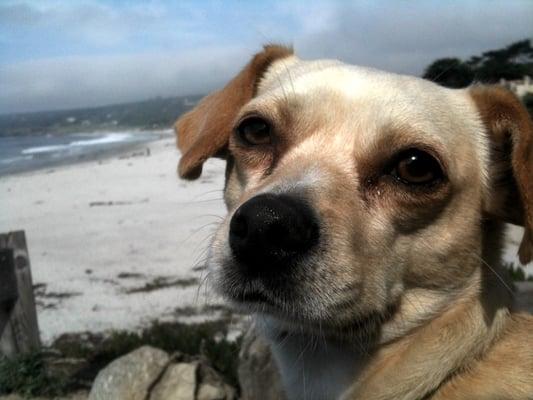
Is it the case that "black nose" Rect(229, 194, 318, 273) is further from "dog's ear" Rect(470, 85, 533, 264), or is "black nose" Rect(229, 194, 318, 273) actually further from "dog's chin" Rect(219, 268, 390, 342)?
"dog's ear" Rect(470, 85, 533, 264)

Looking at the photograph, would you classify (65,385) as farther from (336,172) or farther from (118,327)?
(336,172)

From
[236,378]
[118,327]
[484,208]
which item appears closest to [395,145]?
[484,208]

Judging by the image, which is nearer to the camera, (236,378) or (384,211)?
(384,211)

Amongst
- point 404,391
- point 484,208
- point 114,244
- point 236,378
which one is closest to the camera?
point 404,391

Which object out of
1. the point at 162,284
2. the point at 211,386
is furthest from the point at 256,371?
the point at 162,284

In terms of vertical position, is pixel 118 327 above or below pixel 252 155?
below

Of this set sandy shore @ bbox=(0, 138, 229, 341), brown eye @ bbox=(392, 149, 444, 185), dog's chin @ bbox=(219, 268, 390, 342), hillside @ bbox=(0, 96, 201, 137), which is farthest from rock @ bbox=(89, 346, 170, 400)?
hillside @ bbox=(0, 96, 201, 137)

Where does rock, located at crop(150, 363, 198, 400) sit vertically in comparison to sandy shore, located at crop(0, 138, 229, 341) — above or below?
above

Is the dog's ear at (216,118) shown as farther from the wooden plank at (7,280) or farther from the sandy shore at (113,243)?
the wooden plank at (7,280)
